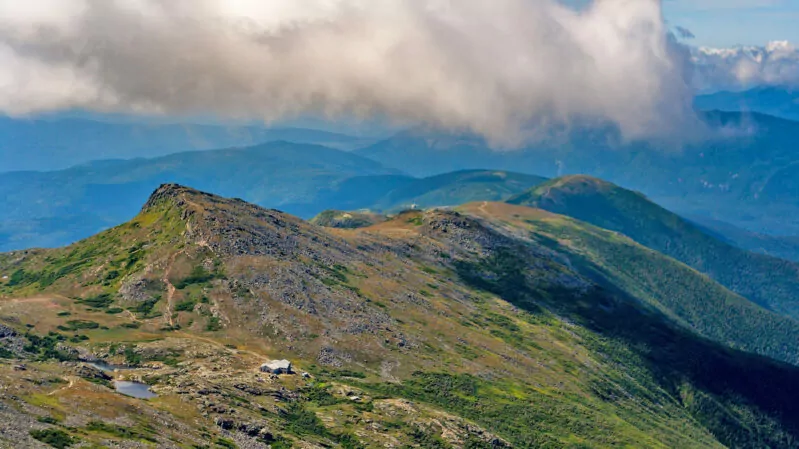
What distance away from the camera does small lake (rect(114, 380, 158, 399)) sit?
18600cm

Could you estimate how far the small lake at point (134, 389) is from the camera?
186 m

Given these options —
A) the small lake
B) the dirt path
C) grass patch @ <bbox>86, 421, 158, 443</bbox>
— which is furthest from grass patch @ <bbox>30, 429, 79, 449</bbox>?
the small lake

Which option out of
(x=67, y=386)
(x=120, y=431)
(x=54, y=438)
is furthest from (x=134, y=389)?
(x=54, y=438)

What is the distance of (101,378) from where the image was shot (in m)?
188

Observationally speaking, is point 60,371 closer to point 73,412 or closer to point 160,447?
point 73,412

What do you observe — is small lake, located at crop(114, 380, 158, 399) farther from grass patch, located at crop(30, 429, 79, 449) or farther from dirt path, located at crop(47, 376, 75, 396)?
grass patch, located at crop(30, 429, 79, 449)

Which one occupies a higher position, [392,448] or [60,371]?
[60,371]

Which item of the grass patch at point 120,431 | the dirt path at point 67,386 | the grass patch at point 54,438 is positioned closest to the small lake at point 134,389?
the dirt path at point 67,386

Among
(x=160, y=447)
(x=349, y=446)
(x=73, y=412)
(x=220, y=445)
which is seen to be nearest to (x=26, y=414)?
(x=73, y=412)

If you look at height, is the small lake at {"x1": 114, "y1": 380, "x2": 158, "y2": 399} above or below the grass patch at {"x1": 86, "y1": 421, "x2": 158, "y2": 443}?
above

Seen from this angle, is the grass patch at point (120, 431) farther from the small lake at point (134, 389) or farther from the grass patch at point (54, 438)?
the small lake at point (134, 389)

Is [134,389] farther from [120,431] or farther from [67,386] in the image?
[120,431]

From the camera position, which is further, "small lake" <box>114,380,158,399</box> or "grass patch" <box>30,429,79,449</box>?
"small lake" <box>114,380,158,399</box>

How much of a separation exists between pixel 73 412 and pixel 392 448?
84669mm
